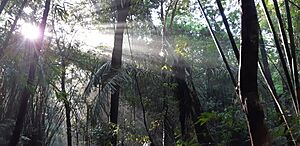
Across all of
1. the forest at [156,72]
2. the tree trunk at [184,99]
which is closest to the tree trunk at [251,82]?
the forest at [156,72]

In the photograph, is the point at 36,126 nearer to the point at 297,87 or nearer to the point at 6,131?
the point at 6,131

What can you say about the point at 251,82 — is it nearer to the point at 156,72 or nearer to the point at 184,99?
the point at 184,99

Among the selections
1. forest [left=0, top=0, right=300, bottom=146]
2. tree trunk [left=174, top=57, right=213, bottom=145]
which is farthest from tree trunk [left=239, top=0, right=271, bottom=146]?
tree trunk [left=174, top=57, right=213, bottom=145]

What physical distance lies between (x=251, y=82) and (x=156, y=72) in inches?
163

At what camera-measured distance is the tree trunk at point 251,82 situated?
49.1 inches

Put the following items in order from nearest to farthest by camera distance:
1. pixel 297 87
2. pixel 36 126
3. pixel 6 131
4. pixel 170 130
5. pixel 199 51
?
pixel 297 87 < pixel 170 130 < pixel 6 131 < pixel 36 126 < pixel 199 51

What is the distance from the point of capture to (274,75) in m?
11.3

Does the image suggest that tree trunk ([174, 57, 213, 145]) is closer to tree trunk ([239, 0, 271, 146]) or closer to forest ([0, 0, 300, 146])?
forest ([0, 0, 300, 146])

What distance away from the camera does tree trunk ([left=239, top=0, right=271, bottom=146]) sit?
125cm

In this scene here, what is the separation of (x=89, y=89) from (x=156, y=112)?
1115mm

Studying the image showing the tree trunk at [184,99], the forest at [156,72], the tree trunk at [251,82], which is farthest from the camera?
the tree trunk at [184,99]

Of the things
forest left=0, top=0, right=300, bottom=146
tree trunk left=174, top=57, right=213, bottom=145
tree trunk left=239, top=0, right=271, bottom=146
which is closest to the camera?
tree trunk left=239, top=0, right=271, bottom=146

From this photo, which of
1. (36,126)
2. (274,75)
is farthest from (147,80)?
(274,75)

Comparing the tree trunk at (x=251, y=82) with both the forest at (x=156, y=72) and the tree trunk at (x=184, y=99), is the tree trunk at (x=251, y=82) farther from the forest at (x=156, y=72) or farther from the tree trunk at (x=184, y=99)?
the tree trunk at (x=184, y=99)
